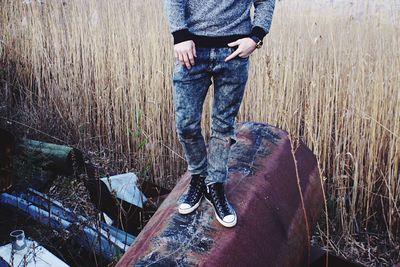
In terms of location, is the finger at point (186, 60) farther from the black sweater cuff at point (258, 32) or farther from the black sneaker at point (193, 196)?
the black sneaker at point (193, 196)

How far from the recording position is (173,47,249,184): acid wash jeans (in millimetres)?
1484

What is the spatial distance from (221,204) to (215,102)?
1.33 feet

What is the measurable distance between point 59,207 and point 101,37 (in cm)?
150

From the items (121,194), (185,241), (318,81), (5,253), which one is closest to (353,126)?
(318,81)

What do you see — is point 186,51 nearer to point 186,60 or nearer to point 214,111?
point 186,60

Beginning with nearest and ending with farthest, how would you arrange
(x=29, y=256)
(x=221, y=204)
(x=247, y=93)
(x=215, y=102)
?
(x=221, y=204) < (x=215, y=102) < (x=29, y=256) < (x=247, y=93)

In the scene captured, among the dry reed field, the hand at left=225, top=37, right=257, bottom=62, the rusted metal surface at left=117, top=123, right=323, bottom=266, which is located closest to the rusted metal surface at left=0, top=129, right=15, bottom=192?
the dry reed field

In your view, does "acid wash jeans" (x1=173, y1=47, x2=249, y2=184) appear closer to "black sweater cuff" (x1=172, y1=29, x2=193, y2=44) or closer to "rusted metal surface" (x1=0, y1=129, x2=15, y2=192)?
"black sweater cuff" (x1=172, y1=29, x2=193, y2=44)

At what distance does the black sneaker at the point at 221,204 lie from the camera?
130cm

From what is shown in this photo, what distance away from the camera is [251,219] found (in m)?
1.38

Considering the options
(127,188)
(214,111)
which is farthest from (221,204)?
(127,188)

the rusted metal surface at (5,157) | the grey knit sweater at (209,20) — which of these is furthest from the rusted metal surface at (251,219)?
the rusted metal surface at (5,157)

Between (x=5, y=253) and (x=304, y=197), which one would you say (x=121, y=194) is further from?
(x=304, y=197)

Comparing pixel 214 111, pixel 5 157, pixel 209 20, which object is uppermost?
pixel 209 20
